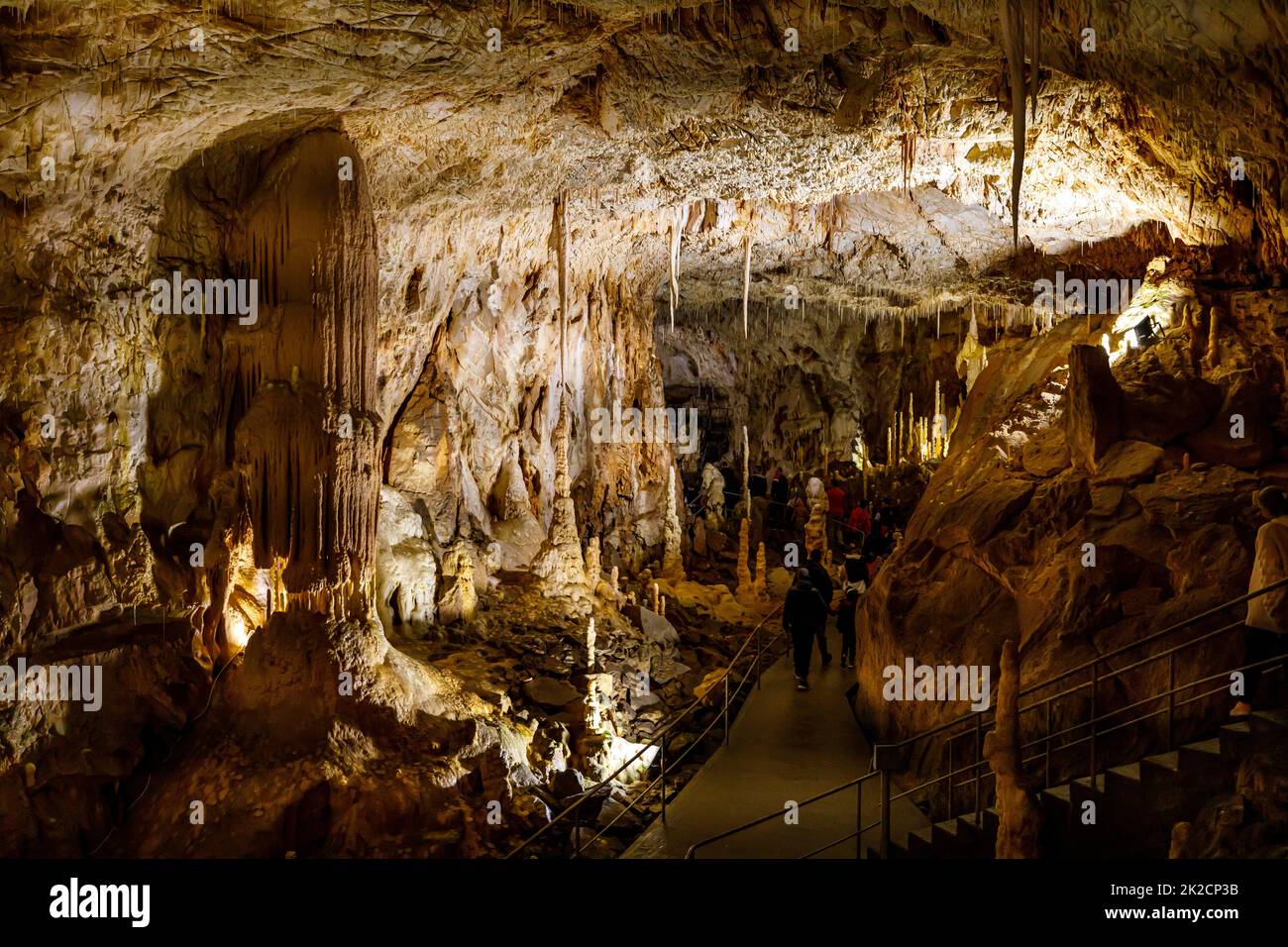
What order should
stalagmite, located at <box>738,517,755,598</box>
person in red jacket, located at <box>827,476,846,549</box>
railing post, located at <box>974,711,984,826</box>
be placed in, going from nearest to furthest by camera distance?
railing post, located at <box>974,711,984,826</box> → stalagmite, located at <box>738,517,755,598</box> → person in red jacket, located at <box>827,476,846,549</box>

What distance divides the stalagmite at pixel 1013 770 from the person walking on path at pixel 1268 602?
4.32 ft

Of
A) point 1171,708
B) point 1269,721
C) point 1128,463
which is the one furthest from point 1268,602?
point 1128,463

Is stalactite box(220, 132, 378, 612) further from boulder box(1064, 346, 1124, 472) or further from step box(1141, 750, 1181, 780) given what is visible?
boulder box(1064, 346, 1124, 472)

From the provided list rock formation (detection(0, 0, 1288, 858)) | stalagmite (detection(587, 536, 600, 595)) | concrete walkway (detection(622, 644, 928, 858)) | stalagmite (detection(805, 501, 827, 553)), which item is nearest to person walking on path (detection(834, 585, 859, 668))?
concrete walkway (detection(622, 644, 928, 858))

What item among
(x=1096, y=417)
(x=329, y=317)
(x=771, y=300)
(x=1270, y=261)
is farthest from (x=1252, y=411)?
(x=771, y=300)

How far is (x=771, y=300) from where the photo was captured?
20.6 m

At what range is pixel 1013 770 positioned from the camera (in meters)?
5.50

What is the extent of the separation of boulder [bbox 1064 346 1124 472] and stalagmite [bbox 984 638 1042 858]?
4213 millimetres

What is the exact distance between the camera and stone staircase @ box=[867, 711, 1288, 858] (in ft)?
17.3
